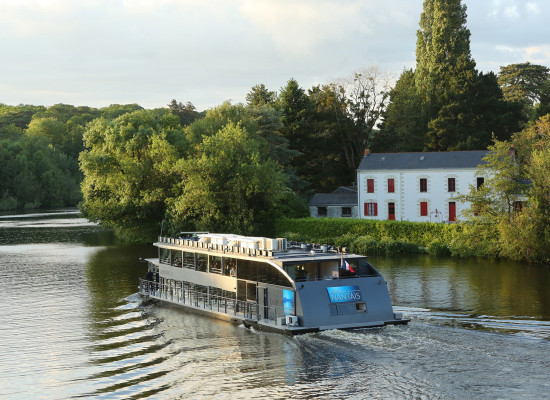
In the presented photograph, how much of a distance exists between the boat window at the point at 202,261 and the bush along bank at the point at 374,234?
90.7 feet

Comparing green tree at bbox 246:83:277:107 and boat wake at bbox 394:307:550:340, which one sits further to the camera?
green tree at bbox 246:83:277:107

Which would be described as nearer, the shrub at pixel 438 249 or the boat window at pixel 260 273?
the boat window at pixel 260 273

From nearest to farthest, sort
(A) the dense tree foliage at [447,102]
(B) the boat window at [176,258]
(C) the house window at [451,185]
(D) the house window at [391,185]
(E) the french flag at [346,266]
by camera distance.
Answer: (E) the french flag at [346,266]
(B) the boat window at [176,258]
(C) the house window at [451,185]
(D) the house window at [391,185]
(A) the dense tree foliage at [447,102]

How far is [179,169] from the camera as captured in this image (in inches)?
2726

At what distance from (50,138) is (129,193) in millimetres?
117753

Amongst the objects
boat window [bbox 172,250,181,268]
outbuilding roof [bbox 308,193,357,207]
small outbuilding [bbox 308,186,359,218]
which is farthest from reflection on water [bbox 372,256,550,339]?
outbuilding roof [bbox 308,193,357,207]

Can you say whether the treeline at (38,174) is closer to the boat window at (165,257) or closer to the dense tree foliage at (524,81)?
the dense tree foliage at (524,81)

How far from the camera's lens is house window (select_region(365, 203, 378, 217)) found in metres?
80.8

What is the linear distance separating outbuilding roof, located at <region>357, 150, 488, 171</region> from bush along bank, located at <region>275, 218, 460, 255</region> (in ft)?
40.0

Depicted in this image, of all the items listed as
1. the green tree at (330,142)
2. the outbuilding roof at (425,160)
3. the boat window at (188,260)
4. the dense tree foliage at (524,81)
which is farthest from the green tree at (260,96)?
the boat window at (188,260)

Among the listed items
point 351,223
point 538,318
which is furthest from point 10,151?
point 538,318

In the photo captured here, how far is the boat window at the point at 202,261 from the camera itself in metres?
40.4

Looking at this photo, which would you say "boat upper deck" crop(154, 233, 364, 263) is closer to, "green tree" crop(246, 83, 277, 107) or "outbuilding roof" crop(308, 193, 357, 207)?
"outbuilding roof" crop(308, 193, 357, 207)

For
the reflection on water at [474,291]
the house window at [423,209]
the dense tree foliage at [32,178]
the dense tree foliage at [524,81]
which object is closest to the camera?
the reflection on water at [474,291]
